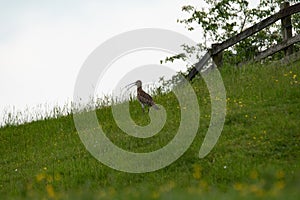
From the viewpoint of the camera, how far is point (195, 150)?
12.9 m

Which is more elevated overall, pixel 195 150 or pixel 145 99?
pixel 145 99

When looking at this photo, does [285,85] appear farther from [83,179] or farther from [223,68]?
[83,179]

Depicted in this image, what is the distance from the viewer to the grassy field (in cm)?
1013

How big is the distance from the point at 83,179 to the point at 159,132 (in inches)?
128

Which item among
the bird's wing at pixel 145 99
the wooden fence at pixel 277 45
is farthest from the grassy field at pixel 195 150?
the wooden fence at pixel 277 45

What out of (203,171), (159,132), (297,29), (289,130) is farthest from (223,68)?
(297,29)

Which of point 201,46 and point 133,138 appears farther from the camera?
point 201,46

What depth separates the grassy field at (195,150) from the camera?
33.2ft

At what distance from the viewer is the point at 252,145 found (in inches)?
499

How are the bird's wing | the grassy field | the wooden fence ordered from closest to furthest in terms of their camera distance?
Result: the grassy field → the bird's wing → the wooden fence

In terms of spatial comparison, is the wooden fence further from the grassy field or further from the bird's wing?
the bird's wing

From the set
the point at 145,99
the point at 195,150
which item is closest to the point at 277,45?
the point at 145,99

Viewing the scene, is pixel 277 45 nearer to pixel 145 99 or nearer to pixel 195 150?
pixel 145 99

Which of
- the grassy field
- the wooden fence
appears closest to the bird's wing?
the grassy field
